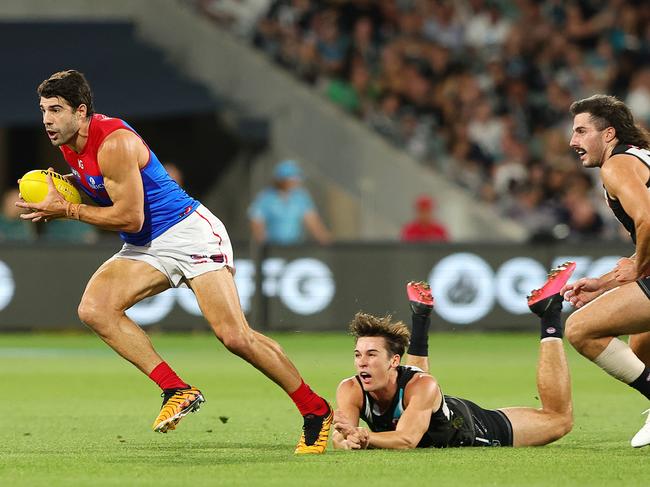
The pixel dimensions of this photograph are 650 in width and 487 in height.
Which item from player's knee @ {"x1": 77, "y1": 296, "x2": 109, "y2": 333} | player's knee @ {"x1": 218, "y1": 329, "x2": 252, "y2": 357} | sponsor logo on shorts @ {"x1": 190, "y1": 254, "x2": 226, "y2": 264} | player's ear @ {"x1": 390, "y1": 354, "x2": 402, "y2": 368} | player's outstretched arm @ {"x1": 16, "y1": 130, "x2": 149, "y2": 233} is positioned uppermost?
player's outstretched arm @ {"x1": 16, "y1": 130, "x2": 149, "y2": 233}

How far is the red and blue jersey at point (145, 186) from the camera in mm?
9516

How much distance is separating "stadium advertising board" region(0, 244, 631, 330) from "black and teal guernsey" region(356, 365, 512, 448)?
35.4 ft

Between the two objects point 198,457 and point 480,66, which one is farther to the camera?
point 480,66

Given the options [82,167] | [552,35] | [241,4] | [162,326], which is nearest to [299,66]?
[241,4]

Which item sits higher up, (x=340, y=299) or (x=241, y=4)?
(x=241, y=4)

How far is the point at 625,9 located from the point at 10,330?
11316 mm

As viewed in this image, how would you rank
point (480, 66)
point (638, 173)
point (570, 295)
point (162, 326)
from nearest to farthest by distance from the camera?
point (638, 173) < point (570, 295) < point (162, 326) < point (480, 66)

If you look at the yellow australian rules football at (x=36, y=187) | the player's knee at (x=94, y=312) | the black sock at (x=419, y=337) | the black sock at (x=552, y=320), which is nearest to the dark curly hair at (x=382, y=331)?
the black sock at (x=419, y=337)

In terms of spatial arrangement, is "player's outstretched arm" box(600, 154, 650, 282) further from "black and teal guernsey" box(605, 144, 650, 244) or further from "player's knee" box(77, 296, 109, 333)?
"player's knee" box(77, 296, 109, 333)

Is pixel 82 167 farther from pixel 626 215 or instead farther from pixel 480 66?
pixel 480 66

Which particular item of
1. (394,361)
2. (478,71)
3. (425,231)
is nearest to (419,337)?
(394,361)

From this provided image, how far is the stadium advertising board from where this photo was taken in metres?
20.5

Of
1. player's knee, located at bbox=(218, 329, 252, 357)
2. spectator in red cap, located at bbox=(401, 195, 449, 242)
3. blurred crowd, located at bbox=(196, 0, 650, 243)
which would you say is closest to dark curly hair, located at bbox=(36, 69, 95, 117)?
player's knee, located at bbox=(218, 329, 252, 357)

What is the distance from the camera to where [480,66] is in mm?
23984
